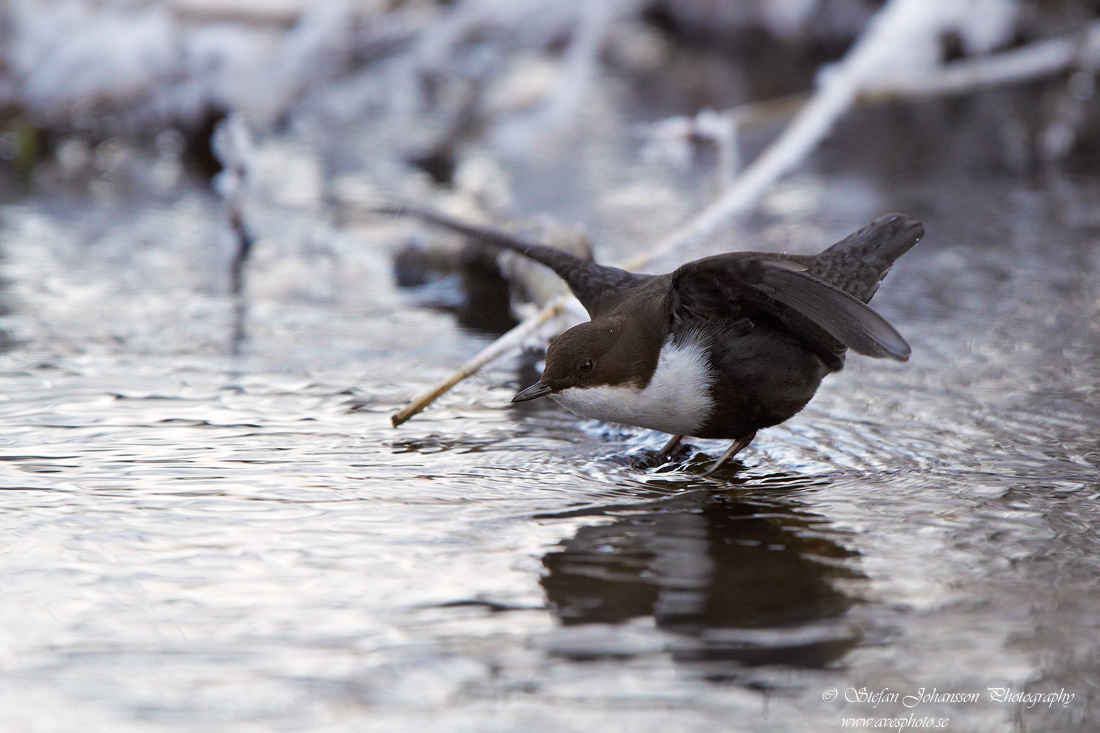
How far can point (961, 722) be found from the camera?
2.09 m

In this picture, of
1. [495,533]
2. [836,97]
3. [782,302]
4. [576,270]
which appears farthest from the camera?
[836,97]

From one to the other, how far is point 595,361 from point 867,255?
90cm

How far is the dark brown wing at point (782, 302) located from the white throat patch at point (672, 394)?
0.09 m

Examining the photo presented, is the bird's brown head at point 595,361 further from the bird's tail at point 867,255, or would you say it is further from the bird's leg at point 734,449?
the bird's tail at point 867,255

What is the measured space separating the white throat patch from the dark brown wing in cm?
9

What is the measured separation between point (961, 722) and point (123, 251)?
4.83m

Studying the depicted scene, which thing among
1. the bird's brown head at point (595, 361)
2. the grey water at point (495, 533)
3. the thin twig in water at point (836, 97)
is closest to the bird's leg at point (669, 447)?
the grey water at point (495, 533)

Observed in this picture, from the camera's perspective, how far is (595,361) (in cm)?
330

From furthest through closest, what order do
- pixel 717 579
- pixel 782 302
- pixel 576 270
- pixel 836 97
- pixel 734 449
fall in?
pixel 836 97 < pixel 576 270 < pixel 734 449 < pixel 782 302 < pixel 717 579

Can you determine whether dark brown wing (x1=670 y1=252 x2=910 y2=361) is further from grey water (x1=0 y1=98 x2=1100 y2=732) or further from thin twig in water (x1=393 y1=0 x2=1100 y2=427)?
thin twig in water (x1=393 y1=0 x2=1100 y2=427)

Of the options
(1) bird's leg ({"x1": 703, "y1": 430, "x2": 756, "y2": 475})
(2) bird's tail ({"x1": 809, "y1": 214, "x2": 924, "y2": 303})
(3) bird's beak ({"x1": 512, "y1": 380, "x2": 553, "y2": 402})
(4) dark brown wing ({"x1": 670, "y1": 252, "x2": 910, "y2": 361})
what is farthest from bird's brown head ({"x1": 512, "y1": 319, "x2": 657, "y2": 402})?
(2) bird's tail ({"x1": 809, "y1": 214, "x2": 924, "y2": 303})

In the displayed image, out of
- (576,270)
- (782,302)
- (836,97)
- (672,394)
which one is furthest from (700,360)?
(836,97)

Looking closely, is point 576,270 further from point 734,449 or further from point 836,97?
point 836,97

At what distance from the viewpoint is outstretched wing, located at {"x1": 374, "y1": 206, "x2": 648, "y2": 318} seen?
3.74 m
